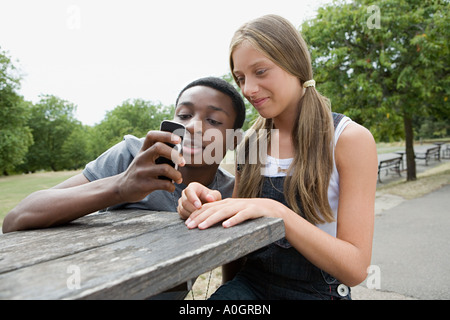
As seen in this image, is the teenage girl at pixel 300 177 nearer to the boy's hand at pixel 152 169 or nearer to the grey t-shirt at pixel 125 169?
the boy's hand at pixel 152 169

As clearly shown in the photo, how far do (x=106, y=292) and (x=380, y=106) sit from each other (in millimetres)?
9986

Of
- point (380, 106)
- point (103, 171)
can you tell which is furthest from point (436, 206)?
point (103, 171)

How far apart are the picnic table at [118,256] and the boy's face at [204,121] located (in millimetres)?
682

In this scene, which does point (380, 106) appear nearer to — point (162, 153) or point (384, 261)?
point (384, 261)

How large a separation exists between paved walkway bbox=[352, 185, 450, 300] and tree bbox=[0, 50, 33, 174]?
10.3 metres

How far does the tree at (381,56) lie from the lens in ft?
28.1

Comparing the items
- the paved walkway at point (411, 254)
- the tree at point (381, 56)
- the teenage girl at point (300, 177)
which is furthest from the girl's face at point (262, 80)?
the tree at point (381, 56)

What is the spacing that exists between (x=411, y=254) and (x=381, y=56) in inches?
227

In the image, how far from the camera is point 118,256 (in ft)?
2.83

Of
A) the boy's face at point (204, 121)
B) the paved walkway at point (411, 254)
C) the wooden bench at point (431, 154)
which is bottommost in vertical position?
the paved walkway at point (411, 254)

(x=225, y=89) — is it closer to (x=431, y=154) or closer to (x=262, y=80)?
(x=262, y=80)

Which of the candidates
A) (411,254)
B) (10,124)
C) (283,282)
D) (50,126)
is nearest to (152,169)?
(283,282)

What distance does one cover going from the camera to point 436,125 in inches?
1706

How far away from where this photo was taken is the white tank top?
1.63m
